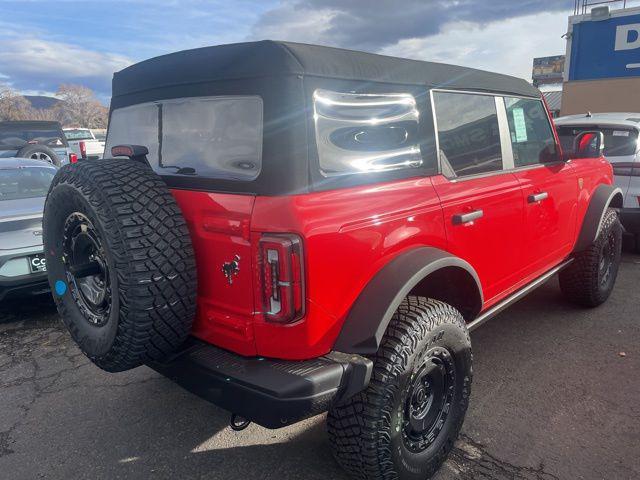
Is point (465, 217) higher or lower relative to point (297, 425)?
higher

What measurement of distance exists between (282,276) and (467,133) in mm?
1558

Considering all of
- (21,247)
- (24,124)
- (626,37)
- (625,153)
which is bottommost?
(21,247)

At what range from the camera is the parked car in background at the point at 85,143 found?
1688cm

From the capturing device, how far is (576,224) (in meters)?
3.86

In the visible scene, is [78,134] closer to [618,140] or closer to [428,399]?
[618,140]

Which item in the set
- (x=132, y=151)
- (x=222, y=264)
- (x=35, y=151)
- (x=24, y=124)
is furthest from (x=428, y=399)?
(x=24, y=124)

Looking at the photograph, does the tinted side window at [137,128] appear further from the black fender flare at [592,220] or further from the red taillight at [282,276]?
the black fender flare at [592,220]

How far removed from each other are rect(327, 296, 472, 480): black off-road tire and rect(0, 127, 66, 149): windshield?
1121 centimetres

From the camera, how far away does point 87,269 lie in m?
2.20

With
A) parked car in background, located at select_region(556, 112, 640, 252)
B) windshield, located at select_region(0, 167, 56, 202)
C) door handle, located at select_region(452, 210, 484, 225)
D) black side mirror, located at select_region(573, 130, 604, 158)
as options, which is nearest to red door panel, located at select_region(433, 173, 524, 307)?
door handle, located at select_region(452, 210, 484, 225)

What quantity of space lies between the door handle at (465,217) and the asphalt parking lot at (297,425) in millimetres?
1186

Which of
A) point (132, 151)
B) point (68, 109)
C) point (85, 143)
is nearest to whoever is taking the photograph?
point (132, 151)

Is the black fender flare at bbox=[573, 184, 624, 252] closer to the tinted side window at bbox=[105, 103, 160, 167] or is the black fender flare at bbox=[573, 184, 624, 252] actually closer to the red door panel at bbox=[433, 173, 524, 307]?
the red door panel at bbox=[433, 173, 524, 307]

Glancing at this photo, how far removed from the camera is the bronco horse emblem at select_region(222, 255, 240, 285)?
195 centimetres
